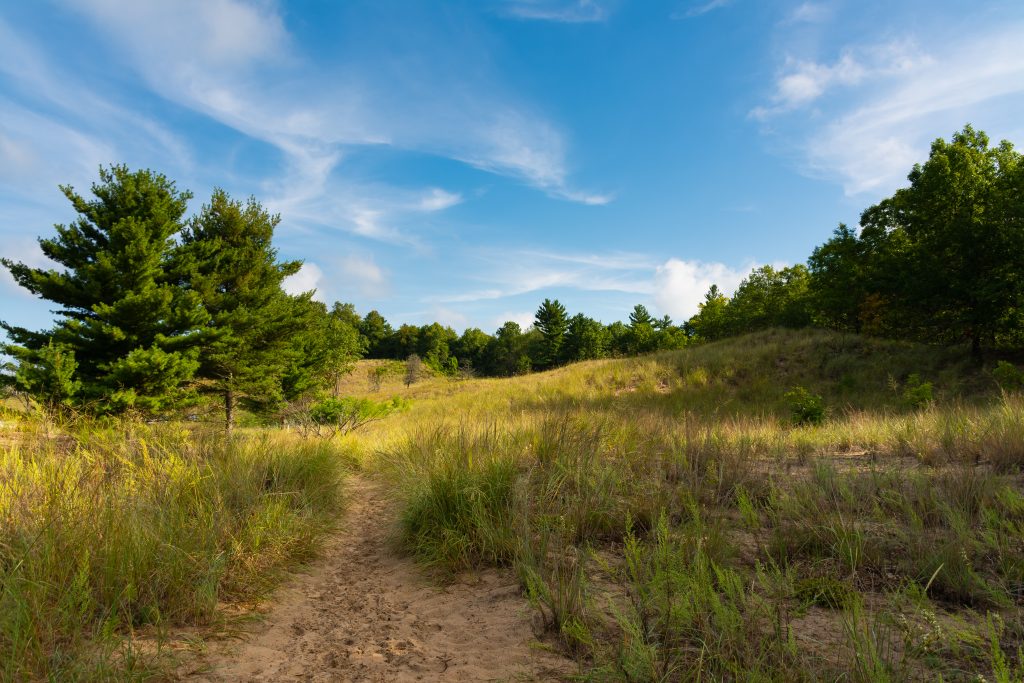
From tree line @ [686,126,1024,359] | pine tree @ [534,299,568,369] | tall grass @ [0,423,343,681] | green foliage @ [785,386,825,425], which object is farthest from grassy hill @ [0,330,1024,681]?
pine tree @ [534,299,568,369]

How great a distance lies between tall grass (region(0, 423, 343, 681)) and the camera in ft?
7.22

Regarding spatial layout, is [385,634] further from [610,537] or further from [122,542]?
[610,537]

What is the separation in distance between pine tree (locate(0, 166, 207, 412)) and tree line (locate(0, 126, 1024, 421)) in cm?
5

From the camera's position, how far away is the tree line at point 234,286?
16.4 metres

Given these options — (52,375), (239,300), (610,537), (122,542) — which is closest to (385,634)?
(122,542)

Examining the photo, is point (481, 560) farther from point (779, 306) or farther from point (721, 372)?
point (779, 306)

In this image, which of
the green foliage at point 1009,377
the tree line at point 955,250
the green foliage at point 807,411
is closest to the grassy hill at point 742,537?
the green foliage at point 807,411

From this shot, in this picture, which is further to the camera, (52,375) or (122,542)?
(52,375)

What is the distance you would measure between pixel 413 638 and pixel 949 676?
2.47m

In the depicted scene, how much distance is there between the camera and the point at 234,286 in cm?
2303

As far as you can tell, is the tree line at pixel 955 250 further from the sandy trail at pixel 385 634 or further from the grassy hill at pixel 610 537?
the sandy trail at pixel 385 634

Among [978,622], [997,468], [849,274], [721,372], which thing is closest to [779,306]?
[849,274]

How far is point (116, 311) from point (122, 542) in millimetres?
17681

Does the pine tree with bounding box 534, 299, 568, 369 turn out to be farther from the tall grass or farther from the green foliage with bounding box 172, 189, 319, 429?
the tall grass
